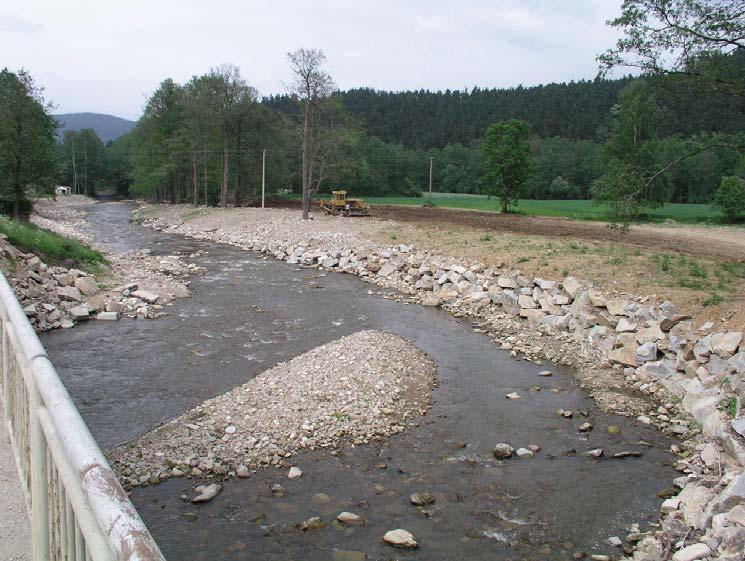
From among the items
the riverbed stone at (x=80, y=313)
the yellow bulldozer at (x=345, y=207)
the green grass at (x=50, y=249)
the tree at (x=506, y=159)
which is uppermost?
the tree at (x=506, y=159)

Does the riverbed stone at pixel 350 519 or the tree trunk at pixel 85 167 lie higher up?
the tree trunk at pixel 85 167

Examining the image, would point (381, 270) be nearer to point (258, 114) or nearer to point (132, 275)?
point (132, 275)

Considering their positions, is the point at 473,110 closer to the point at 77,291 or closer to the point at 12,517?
the point at 77,291

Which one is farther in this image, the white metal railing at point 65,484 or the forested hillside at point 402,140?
the forested hillside at point 402,140

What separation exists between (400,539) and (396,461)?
1879mm

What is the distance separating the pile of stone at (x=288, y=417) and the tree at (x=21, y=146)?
28.3 meters

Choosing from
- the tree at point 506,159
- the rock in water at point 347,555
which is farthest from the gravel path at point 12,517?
the tree at point 506,159

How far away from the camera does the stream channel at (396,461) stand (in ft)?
21.8

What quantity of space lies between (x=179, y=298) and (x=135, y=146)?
5632cm

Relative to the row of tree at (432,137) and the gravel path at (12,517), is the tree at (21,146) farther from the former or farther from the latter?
the gravel path at (12,517)

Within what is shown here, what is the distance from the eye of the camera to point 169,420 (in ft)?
30.9

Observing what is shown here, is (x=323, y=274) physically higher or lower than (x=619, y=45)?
lower

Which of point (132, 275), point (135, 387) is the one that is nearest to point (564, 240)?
point (132, 275)

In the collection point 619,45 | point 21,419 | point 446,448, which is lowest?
point 446,448
